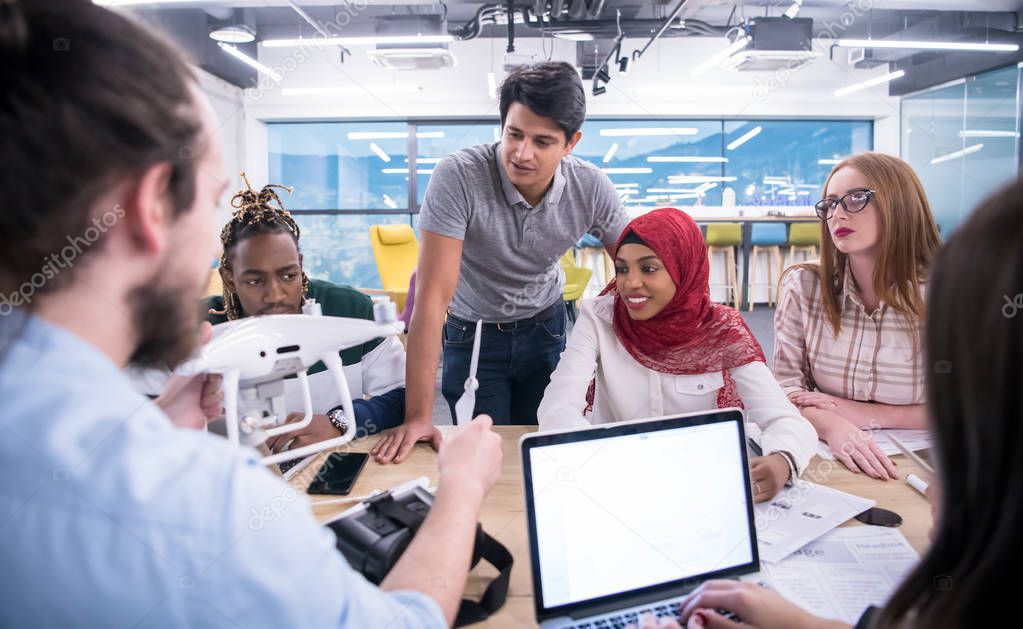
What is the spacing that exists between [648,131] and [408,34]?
13.2ft

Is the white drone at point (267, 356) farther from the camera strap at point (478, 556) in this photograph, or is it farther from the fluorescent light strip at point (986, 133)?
the fluorescent light strip at point (986, 133)

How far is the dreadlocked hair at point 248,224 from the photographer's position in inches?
66.3

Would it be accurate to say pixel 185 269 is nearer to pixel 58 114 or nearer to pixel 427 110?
pixel 58 114

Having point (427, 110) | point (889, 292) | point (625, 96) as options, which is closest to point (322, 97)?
point (427, 110)

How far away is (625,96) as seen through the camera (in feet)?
27.9

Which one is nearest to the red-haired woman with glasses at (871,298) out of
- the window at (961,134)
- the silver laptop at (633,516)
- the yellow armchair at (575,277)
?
the silver laptop at (633,516)

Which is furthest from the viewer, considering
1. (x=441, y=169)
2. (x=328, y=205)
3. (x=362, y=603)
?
(x=328, y=205)

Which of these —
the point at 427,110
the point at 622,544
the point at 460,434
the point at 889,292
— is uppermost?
Answer: the point at 427,110

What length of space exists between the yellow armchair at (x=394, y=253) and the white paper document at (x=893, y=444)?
5140 millimetres

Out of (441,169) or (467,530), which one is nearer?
(467,530)

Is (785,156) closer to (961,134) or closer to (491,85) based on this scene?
(961,134)

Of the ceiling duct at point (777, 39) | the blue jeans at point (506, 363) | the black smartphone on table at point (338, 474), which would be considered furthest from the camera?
the ceiling duct at point (777, 39)

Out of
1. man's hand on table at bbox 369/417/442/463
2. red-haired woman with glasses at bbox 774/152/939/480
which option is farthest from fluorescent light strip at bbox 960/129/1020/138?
man's hand on table at bbox 369/417/442/463

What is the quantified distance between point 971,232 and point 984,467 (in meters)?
0.19
